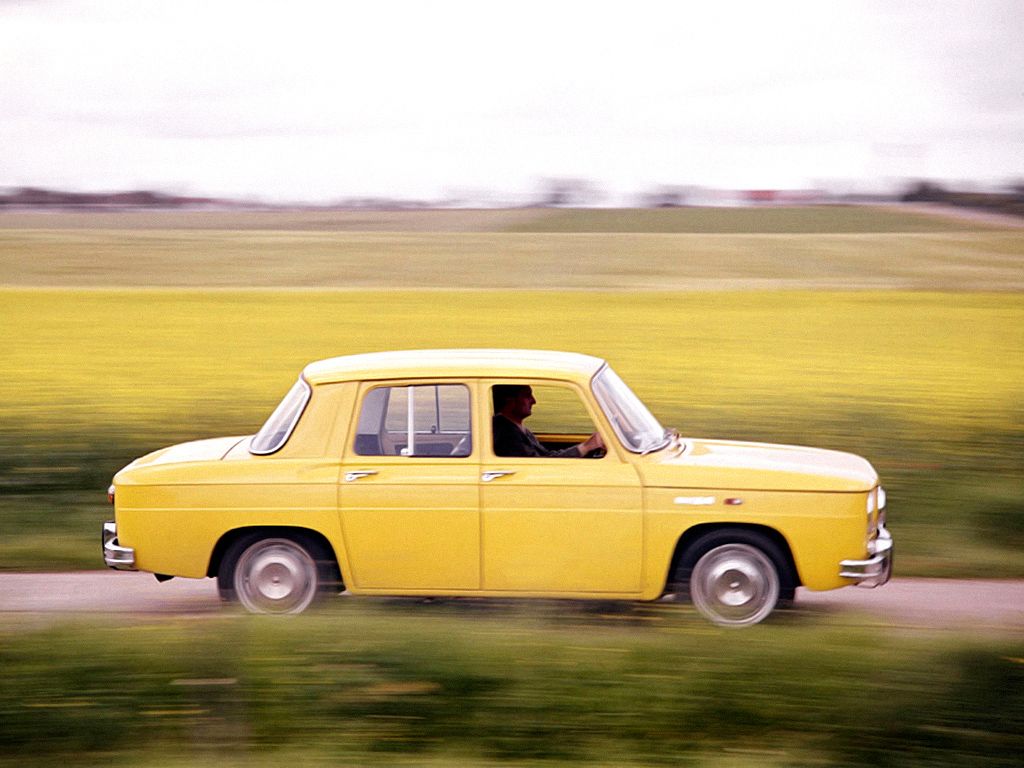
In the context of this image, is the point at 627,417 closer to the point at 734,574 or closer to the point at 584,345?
the point at 734,574

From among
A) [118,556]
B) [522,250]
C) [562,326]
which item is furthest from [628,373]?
[522,250]

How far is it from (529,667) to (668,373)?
12.9 meters

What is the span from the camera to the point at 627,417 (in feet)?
23.3

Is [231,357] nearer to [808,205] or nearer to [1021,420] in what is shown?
[1021,420]

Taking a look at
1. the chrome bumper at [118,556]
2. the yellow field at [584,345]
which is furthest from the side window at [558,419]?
the chrome bumper at [118,556]

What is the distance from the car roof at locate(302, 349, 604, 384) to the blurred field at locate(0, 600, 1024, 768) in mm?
1857

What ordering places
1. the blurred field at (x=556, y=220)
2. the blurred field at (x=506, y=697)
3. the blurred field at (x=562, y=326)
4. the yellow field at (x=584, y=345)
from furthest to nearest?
the blurred field at (x=556, y=220), the yellow field at (x=584, y=345), the blurred field at (x=562, y=326), the blurred field at (x=506, y=697)

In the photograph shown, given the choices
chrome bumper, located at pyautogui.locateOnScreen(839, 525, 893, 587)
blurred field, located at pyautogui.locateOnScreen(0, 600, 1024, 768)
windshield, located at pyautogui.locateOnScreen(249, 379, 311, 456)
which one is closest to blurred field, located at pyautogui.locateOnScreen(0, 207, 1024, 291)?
windshield, located at pyautogui.locateOnScreen(249, 379, 311, 456)

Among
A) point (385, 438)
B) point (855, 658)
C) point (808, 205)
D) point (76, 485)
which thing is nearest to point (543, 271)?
point (808, 205)

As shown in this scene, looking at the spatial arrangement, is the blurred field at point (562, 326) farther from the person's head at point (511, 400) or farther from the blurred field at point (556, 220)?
the person's head at point (511, 400)

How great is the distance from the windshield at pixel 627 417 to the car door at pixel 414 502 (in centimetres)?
75

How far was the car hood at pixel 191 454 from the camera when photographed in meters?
7.18

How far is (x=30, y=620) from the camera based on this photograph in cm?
565

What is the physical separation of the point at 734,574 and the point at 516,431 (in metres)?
1.38
